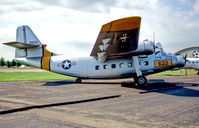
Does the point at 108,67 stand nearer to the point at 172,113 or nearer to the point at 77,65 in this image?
the point at 77,65

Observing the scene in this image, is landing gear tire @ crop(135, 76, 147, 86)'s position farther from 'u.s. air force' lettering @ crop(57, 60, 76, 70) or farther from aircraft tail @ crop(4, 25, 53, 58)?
aircraft tail @ crop(4, 25, 53, 58)

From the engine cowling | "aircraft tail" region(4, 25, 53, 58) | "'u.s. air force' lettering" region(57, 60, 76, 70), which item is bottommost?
"'u.s. air force' lettering" region(57, 60, 76, 70)

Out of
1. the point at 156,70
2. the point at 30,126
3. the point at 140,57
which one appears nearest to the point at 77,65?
the point at 140,57

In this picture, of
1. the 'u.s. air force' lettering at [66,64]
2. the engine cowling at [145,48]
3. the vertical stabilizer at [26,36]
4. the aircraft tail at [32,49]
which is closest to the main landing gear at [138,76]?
the engine cowling at [145,48]

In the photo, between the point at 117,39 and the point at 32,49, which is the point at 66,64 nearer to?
the point at 32,49

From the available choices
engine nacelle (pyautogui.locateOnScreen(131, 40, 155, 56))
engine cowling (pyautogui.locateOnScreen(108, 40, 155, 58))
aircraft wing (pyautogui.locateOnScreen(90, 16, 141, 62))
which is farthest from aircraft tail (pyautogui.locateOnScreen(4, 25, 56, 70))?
engine nacelle (pyautogui.locateOnScreen(131, 40, 155, 56))

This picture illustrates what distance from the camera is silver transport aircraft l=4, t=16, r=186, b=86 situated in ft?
52.2

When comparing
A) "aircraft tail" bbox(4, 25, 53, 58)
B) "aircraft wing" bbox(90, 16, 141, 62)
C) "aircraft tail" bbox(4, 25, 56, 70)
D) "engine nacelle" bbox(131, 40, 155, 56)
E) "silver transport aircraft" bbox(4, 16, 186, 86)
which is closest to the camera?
"aircraft wing" bbox(90, 16, 141, 62)

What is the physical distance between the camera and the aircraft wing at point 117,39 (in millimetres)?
14711

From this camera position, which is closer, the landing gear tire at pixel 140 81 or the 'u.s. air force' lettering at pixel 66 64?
the landing gear tire at pixel 140 81

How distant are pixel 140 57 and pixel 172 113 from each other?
12.3 metres

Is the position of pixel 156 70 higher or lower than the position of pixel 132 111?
higher

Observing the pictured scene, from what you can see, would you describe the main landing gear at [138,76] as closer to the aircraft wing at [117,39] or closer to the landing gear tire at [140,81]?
the landing gear tire at [140,81]

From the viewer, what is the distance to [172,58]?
1941cm
